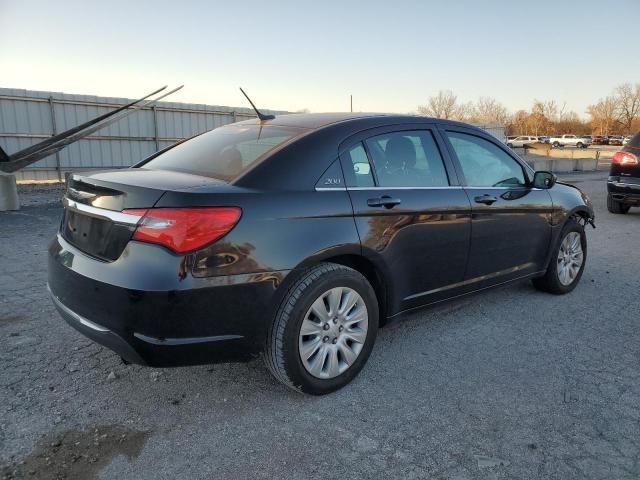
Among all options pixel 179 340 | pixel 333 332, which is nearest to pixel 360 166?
pixel 333 332

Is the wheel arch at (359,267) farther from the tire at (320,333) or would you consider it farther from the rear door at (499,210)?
the rear door at (499,210)

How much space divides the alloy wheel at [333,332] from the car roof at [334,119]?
3.52 feet

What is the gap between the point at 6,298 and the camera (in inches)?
177

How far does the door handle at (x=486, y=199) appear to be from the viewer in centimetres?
381

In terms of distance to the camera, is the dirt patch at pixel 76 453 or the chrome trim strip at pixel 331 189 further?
the chrome trim strip at pixel 331 189

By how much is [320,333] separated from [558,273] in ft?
9.61

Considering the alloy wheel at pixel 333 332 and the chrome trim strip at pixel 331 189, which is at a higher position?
the chrome trim strip at pixel 331 189

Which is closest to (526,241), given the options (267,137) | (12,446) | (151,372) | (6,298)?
(267,137)

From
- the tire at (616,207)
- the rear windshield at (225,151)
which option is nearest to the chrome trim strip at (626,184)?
the tire at (616,207)

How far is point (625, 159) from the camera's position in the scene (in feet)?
31.0

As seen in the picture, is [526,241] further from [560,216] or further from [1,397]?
[1,397]

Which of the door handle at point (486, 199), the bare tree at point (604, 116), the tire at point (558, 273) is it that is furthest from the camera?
the bare tree at point (604, 116)

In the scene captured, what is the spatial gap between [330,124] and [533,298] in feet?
9.22

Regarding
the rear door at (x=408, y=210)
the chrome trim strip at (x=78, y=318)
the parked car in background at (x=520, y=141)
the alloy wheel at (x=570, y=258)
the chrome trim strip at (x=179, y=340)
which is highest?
the parked car in background at (x=520, y=141)
